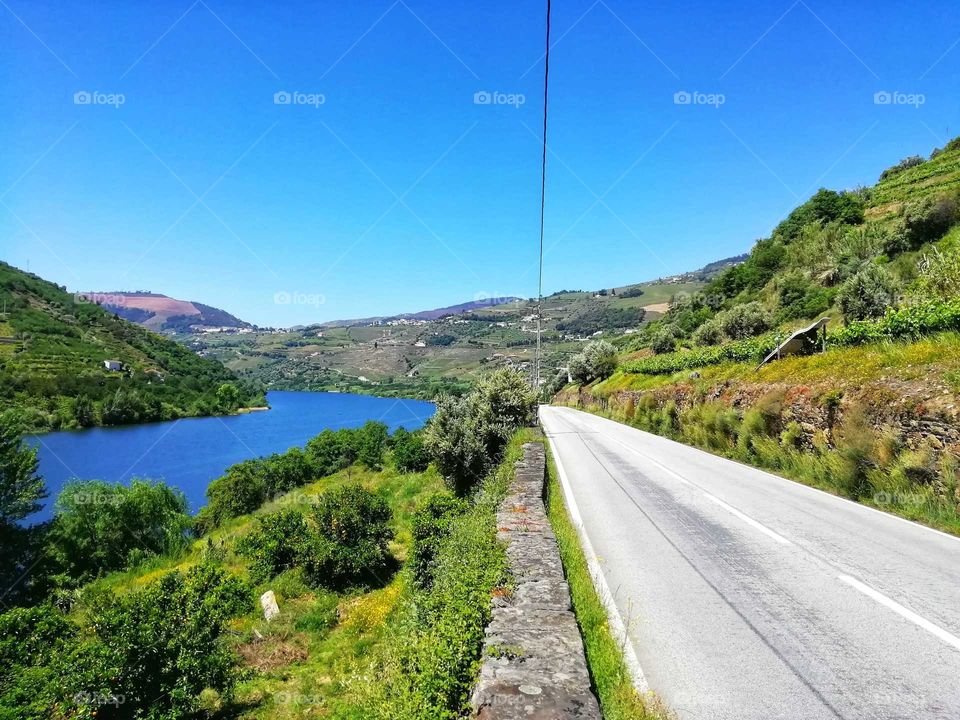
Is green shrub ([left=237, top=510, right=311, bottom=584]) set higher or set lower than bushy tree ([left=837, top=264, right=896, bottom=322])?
lower

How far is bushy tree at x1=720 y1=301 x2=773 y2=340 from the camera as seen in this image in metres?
36.7

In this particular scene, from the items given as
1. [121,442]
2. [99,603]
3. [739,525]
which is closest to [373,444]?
[99,603]

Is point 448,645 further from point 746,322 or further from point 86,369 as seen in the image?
point 86,369

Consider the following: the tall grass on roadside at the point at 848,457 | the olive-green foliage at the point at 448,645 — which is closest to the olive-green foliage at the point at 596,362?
the tall grass on roadside at the point at 848,457

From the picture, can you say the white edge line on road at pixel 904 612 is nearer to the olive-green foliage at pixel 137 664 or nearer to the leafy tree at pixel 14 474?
the olive-green foliage at pixel 137 664

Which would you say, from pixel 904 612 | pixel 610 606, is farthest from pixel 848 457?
pixel 610 606

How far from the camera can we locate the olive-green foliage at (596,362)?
54603mm

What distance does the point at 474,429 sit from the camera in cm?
1936

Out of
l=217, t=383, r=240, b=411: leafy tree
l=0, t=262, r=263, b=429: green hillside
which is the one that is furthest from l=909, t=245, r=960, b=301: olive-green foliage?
l=217, t=383, r=240, b=411: leafy tree

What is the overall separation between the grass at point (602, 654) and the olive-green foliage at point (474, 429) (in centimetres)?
1066

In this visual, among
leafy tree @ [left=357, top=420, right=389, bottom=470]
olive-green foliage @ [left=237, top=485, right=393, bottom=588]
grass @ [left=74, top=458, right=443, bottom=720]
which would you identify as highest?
olive-green foliage @ [left=237, top=485, right=393, bottom=588]

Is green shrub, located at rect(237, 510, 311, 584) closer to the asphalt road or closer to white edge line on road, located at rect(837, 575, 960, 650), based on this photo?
the asphalt road

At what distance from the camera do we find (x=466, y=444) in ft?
61.5

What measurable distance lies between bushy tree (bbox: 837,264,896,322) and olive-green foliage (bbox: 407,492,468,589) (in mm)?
23407
